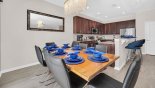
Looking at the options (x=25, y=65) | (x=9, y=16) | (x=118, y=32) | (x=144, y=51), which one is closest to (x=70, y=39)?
(x=25, y=65)

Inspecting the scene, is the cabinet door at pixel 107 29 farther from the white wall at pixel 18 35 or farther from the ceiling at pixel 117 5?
the white wall at pixel 18 35

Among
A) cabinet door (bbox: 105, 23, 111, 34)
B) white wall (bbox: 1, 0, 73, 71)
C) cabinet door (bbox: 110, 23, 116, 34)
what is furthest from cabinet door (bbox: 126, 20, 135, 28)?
white wall (bbox: 1, 0, 73, 71)

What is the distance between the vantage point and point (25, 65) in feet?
10.9

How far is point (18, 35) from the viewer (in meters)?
3.09

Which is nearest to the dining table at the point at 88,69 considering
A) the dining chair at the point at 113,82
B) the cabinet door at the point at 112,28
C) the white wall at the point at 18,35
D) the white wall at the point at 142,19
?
the dining chair at the point at 113,82

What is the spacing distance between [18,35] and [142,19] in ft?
21.2

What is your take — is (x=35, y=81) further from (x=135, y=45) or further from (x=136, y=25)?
(x=136, y=25)

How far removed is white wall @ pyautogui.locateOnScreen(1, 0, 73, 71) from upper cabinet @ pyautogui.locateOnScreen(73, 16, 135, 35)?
6.52 ft

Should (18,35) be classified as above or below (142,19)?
below

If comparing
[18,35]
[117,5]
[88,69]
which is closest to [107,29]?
[117,5]

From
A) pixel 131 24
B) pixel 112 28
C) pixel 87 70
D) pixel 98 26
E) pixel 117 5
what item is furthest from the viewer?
pixel 98 26

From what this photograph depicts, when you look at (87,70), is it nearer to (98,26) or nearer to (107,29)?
(98,26)

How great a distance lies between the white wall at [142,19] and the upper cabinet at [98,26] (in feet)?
1.92

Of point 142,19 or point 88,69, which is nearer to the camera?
point 88,69
